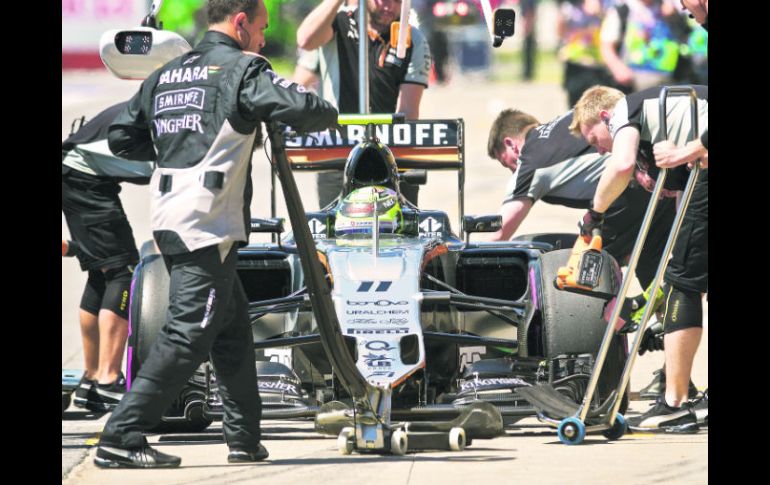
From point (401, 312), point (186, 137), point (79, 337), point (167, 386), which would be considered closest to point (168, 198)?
point (186, 137)

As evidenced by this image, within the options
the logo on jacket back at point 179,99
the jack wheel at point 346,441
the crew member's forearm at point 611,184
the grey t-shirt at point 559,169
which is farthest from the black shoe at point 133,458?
the grey t-shirt at point 559,169

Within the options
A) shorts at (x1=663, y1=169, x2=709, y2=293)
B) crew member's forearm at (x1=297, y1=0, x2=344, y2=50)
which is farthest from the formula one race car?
crew member's forearm at (x1=297, y1=0, x2=344, y2=50)

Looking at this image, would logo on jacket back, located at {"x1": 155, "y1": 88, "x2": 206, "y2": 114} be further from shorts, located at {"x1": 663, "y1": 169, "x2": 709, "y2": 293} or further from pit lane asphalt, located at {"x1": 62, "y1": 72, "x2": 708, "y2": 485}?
shorts, located at {"x1": 663, "y1": 169, "x2": 709, "y2": 293}

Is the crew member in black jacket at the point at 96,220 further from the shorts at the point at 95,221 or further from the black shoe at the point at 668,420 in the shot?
the black shoe at the point at 668,420

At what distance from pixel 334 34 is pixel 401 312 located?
3699 millimetres

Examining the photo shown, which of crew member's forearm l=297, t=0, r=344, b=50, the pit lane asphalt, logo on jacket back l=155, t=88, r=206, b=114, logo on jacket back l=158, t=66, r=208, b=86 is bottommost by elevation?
the pit lane asphalt

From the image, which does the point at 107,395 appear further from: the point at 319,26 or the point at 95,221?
the point at 319,26

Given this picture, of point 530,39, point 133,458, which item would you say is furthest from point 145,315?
point 530,39

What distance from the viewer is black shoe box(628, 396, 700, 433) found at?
8242mm

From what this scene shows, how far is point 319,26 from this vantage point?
1083 cm

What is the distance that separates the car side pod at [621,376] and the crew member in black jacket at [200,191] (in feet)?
4.97

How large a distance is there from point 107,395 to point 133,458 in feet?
6.90

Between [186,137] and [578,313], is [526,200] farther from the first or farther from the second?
[186,137]

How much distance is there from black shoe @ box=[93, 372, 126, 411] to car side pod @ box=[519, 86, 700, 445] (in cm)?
227
